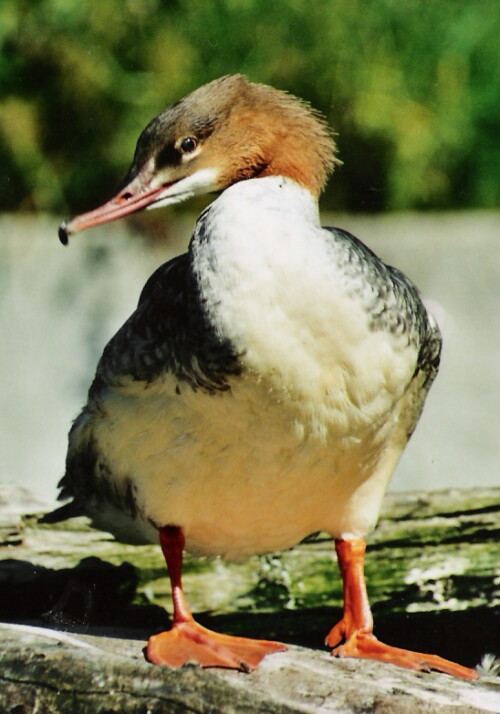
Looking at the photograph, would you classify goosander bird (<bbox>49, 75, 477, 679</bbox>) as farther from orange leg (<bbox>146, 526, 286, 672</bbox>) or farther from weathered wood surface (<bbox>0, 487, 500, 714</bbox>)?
weathered wood surface (<bbox>0, 487, 500, 714</bbox>)

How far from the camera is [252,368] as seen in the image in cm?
230

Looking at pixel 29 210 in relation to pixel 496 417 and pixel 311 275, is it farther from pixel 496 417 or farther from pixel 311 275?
pixel 311 275

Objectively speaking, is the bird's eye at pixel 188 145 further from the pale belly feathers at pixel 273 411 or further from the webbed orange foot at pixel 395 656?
the webbed orange foot at pixel 395 656

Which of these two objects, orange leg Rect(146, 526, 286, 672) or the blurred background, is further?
the blurred background

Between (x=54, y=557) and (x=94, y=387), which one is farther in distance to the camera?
(x=54, y=557)

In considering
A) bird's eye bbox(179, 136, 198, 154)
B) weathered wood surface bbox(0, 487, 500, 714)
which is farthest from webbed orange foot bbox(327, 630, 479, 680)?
bird's eye bbox(179, 136, 198, 154)

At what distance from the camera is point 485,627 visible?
3133 mm

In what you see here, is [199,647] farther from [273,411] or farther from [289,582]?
[289,582]

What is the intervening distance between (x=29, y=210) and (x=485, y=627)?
2.71m

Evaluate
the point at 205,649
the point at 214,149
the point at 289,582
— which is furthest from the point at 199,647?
the point at 214,149

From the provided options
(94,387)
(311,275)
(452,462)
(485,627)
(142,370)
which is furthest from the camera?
(452,462)

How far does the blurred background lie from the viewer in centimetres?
483

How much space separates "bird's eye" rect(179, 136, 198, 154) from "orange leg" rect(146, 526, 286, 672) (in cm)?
92

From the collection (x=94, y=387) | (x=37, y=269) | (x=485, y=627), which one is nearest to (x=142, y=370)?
(x=94, y=387)
